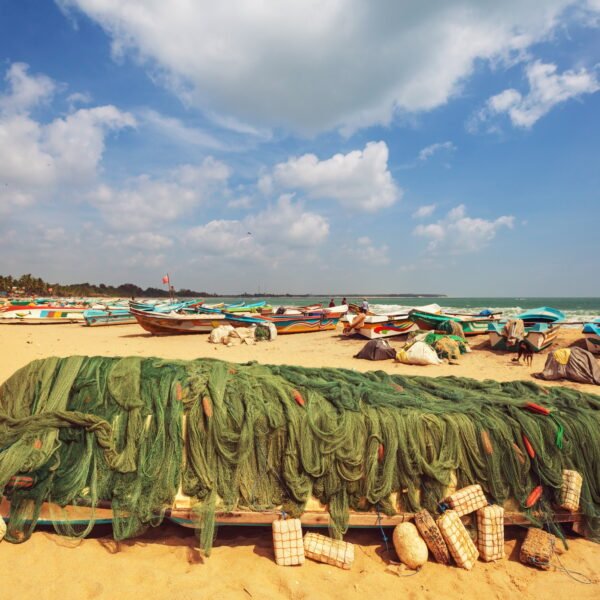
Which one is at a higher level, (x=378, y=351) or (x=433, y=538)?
(x=378, y=351)

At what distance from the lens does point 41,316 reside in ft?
87.8

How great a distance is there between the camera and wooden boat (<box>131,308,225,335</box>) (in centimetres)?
1758

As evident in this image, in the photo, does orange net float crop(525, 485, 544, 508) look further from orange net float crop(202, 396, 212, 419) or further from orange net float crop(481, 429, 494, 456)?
orange net float crop(202, 396, 212, 419)

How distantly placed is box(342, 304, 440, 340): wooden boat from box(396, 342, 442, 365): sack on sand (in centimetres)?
425

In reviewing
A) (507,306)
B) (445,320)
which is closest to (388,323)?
(445,320)

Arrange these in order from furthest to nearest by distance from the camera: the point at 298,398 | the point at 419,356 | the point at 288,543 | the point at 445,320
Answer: the point at 445,320
the point at 419,356
the point at 298,398
the point at 288,543

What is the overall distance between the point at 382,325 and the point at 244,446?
13.6 meters

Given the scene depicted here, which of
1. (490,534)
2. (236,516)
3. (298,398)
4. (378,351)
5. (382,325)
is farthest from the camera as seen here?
(382,325)

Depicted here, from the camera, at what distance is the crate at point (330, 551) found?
318 cm

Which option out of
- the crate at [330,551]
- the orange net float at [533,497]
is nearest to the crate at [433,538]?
the crate at [330,551]

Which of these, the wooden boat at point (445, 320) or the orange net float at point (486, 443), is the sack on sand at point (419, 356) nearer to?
the wooden boat at point (445, 320)

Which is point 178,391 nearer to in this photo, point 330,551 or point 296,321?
point 330,551

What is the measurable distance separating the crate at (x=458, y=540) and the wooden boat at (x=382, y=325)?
12607mm

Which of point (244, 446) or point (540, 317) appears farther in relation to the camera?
point (540, 317)
